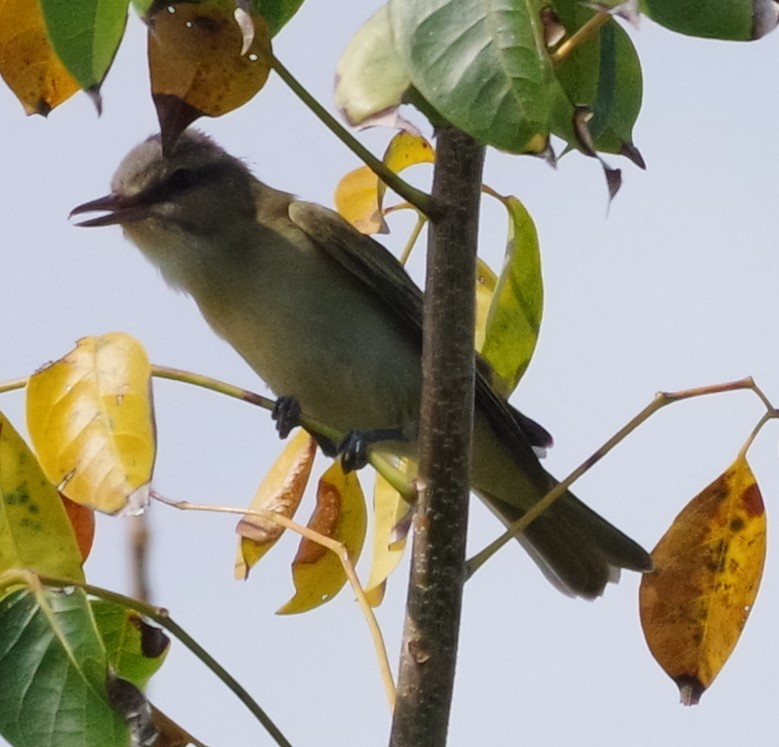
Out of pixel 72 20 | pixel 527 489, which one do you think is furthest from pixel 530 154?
pixel 527 489

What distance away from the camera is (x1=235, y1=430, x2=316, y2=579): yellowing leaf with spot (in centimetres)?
249

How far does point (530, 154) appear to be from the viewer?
1.54 m

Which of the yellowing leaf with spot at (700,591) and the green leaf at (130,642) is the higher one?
the yellowing leaf with spot at (700,591)

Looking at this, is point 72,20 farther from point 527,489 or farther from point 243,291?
point 527,489

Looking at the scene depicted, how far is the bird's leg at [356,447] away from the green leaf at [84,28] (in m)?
0.83

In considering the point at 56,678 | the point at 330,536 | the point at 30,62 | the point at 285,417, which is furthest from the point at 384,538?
the point at 30,62

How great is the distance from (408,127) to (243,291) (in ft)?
6.89

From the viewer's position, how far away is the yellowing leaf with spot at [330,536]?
249 centimetres

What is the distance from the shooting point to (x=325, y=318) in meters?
3.87

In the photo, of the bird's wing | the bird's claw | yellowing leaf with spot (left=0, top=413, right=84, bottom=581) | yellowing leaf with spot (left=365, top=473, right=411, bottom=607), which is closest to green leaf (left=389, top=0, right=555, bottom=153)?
yellowing leaf with spot (left=0, top=413, right=84, bottom=581)

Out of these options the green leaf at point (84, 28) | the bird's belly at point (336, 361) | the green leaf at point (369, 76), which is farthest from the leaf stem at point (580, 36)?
the bird's belly at point (336, 361)

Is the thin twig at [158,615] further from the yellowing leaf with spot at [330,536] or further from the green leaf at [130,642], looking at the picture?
the yellowing leaf with spot at [330,536]

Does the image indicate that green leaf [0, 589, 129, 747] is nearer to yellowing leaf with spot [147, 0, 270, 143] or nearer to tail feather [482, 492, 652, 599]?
yellowing leaf with spot [147, 0, 270, 143]

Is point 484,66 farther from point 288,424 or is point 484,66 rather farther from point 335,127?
point 288,424
